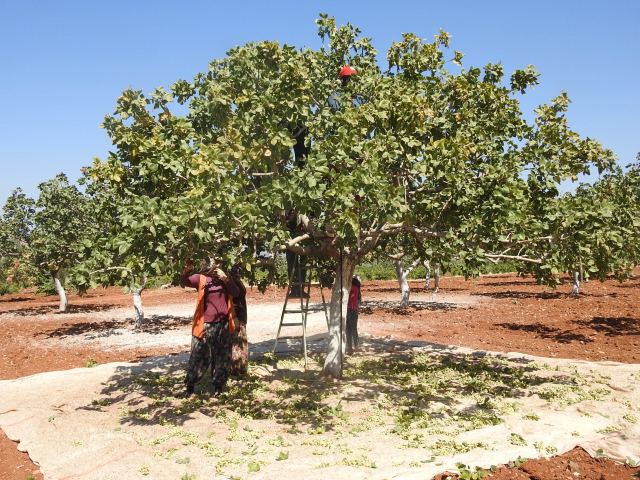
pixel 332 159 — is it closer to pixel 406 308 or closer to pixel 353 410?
pixel 353 410

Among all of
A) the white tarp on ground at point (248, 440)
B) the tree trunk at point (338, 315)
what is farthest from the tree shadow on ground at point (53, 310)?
the tree trunk at point (338, 315)

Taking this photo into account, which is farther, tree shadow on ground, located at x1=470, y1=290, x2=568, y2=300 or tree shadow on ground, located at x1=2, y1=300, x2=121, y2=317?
tree shadow on ground, located at x1=470, y1=290, x2=568, y2=300

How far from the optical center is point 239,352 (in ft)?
Result: 32.5

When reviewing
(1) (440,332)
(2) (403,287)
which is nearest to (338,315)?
(1) (440,332)

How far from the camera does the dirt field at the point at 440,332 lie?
21.7ft

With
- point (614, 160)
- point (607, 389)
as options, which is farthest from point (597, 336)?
point (614, 160)

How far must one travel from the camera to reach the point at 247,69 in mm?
8750

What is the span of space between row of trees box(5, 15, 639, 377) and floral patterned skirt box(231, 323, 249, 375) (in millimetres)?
1936

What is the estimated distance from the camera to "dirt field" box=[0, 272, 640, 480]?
21.7 feet

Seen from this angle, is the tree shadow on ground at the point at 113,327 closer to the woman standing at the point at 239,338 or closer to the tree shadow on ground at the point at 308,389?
the tree shadow on ground at the point at 308,389

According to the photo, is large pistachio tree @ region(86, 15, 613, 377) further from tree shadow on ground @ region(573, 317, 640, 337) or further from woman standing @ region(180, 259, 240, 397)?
tree shadow on ground @ region(573, 317, 640, 337)

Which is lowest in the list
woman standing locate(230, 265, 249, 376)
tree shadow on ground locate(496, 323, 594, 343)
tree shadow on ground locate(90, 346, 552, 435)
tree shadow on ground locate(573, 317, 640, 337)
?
tree shadow on ground locate(496, 323, 594, 343)

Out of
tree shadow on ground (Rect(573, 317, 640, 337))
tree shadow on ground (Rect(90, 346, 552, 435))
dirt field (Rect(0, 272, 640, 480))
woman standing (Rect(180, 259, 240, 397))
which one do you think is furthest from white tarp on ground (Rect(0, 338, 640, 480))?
tree shadow on ground (Rect(573, 317, 640, 337))

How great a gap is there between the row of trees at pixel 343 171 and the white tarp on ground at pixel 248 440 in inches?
92.5
